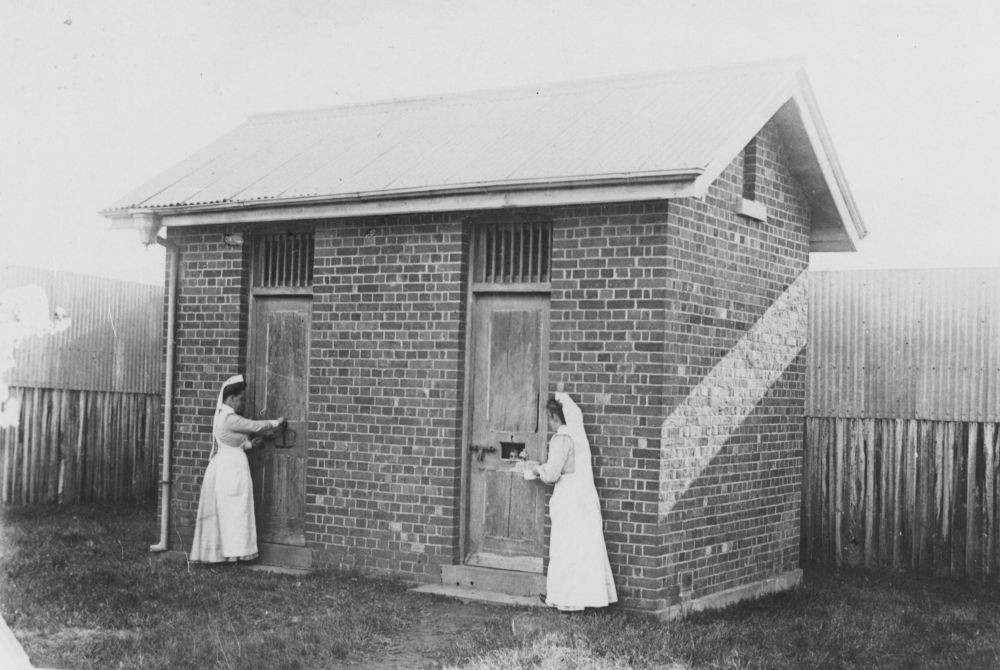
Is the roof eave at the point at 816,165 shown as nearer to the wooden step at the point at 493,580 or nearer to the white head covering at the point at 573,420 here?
the white head covering at the point at 573,420

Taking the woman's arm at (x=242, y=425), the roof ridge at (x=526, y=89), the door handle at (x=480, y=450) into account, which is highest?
the roof ridge at (x=526, y=89)

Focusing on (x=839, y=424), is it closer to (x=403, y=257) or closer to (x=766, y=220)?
(x=766, y=220)

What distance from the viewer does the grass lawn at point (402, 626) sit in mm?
7973

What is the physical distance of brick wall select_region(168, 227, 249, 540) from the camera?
11.6 meters

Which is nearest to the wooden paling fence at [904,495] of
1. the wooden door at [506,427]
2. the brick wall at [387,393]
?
the wooden door at [506,427]

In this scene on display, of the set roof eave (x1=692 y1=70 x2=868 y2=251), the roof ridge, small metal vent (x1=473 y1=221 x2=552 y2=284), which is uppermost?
the roof ridge

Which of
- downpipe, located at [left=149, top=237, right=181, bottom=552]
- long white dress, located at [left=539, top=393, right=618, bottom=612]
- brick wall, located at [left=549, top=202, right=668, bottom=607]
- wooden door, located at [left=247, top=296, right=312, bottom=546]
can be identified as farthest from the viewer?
downpipe, located at [left=149, top=237, right=181, bottom=552]

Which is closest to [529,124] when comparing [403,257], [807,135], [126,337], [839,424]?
[403,257]

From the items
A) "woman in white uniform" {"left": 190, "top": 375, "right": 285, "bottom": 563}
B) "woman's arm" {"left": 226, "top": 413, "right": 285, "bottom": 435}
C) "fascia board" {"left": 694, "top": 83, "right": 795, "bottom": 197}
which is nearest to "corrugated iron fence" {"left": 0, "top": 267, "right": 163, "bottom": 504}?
"woman in white uniform" {"left": 190, "top": 375, "right": 285, "bottom": 563}

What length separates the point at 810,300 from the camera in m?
12.7

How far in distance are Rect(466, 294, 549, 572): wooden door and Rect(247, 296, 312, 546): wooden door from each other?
6.68ft

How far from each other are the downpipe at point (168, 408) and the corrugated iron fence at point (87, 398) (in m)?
3.86

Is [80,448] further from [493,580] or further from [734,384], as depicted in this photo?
[734,384]

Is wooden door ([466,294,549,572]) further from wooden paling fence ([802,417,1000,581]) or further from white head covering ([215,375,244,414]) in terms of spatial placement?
wooden paling fence ([802,417,1000,581])
